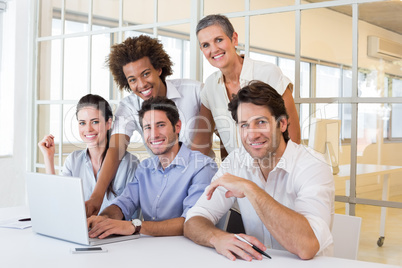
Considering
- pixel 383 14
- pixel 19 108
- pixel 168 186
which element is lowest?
pixel 168 186

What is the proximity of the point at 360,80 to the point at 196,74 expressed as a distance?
99cm

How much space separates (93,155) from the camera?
254 cm

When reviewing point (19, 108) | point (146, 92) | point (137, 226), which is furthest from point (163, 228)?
point (19, 108)

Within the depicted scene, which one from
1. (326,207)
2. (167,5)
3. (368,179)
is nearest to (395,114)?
(368,179)

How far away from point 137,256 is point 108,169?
0.98 metres

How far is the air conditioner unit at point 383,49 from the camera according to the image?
2039mm

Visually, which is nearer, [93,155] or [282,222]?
[282,222]

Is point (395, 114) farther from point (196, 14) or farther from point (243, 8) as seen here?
point (196, 14)

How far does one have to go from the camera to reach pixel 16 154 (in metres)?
3.89

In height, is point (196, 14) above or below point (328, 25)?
above

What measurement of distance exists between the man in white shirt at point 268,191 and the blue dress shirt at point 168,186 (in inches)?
7.0

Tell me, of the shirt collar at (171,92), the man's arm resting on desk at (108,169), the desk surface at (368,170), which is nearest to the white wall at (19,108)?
the man's arm resting on desk at (108,169)

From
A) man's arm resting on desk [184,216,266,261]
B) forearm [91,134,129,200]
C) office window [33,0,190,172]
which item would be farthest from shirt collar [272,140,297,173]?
office window [33,0,190,172]

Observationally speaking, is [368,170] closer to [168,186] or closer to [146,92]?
[168,186]
